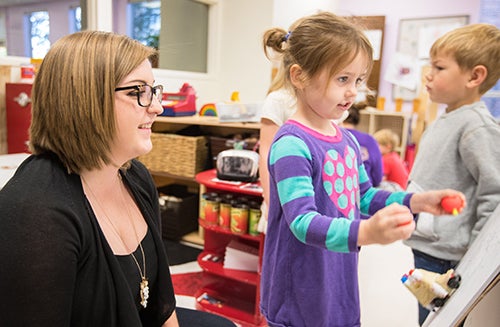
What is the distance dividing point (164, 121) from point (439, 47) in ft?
6.44

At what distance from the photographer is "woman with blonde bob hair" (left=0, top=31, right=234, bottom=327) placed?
725 millimetres

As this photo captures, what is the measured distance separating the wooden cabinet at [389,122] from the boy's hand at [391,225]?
4386 millimetres

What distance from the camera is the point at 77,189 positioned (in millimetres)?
813

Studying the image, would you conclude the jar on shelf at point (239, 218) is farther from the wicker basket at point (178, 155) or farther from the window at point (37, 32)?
the window at point (37, 32)

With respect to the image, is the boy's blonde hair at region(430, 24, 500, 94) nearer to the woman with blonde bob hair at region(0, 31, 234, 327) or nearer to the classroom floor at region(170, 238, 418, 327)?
the woman with blonde bob hair at region(0, 31, 234, 327)

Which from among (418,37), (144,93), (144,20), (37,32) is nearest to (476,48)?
(144,93)

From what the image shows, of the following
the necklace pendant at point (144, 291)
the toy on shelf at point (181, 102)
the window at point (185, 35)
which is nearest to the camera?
the necklace pendant at point (144, 291)

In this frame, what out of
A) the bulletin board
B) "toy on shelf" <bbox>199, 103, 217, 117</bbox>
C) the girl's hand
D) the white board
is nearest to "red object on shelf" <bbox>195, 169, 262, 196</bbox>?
"toy on shelf" <bbox>199, 103, 217, 117</bbox>

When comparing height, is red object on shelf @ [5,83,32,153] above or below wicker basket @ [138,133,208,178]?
above

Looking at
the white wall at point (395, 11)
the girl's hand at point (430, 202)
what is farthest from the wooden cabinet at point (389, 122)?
the girl's hand at point (430, 202)

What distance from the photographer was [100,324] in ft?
2.66

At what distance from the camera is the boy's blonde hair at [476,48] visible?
1258mm

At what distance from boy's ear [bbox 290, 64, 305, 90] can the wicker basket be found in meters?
1.84

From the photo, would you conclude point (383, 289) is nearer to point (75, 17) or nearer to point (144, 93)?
point (144, 93)
